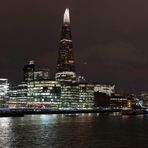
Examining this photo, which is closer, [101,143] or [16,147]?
[16,147]

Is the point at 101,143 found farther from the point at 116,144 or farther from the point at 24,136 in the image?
the point at 24,136

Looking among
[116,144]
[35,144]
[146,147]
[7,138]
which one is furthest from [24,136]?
[146,147]

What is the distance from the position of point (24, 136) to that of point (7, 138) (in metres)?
5.14

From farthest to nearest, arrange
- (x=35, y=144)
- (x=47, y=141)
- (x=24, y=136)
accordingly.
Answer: (x=24, y=136) < (x=47, y=141) < (x=35, y=144)

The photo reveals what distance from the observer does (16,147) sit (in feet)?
226

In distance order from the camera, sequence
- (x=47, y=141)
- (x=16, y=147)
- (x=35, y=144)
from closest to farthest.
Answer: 1. (x=16, y=147)
2. (x=35, y=144)
3. (x=47, y=141)

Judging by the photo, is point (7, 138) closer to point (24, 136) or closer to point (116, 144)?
point (24, 136)

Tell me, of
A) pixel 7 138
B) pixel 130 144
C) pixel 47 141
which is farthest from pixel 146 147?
pixel 7 138

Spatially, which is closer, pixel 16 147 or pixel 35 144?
pixel 16 147

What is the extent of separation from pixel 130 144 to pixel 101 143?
193 inches

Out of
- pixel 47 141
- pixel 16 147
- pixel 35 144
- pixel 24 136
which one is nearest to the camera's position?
pixel 16 147

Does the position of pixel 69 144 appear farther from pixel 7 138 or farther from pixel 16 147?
pixel 7 138

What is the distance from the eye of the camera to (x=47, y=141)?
256 feet

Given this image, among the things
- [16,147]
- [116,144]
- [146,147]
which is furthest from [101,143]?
[16,147]
